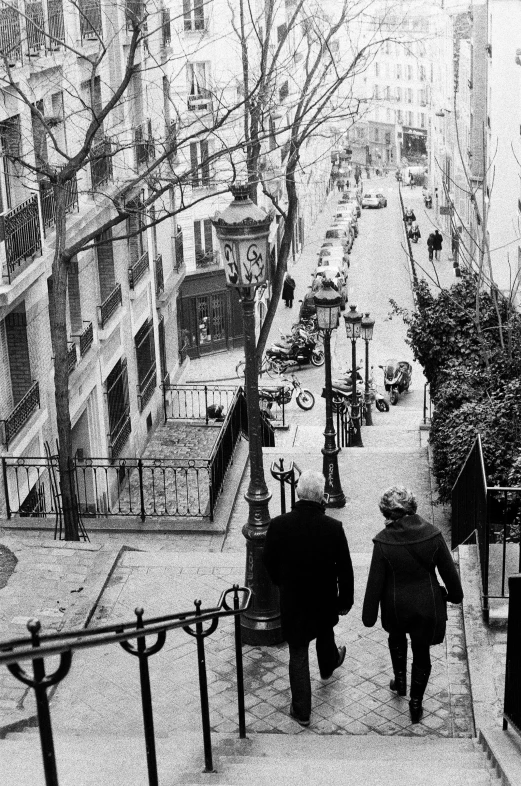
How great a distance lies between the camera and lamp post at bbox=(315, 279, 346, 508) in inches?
593

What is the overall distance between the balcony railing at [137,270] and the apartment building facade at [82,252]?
3cm

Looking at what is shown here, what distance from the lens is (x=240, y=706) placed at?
6309mm

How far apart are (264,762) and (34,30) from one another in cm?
1354

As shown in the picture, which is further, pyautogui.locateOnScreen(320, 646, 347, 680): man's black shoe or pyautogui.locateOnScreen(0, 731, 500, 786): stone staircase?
pyautogui.locateOnScreen(320, 646, 347, 680): man's black shoe

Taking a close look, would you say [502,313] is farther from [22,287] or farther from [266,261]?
[266,261]

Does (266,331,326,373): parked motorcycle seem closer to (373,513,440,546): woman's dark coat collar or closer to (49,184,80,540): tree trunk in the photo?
(49,184,80,540): tree trunk

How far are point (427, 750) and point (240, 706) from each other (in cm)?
115

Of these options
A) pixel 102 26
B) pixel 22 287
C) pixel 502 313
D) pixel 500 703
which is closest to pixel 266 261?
pixel 500 703

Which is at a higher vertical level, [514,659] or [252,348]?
[252,348]

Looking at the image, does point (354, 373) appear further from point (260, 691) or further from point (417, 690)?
point (417, 690)

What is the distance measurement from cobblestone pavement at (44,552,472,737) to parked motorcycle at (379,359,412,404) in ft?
70.8

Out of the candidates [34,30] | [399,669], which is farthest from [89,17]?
[399,669]

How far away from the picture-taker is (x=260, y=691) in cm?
739

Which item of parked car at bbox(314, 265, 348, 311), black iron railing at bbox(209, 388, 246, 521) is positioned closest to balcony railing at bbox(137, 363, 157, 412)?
black iron railing at bbox(209, 388, 246, 521)
